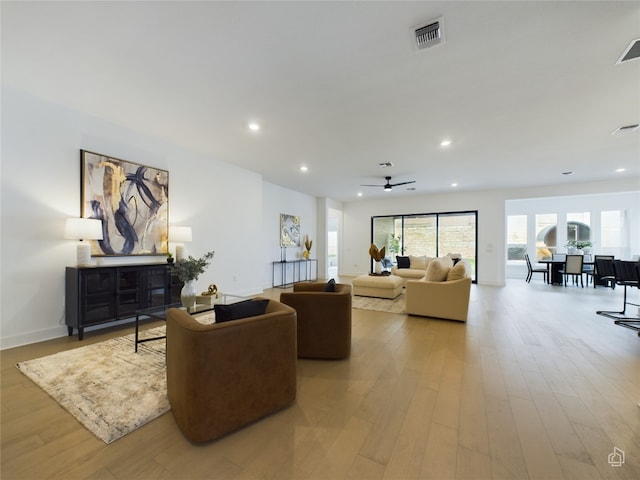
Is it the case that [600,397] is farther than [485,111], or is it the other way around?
[485,111]

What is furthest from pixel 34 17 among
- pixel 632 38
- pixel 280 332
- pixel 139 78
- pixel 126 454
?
pixel 632 38

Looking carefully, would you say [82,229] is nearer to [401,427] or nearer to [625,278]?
[401,427]

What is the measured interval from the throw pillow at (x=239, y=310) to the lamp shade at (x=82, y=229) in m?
2.52

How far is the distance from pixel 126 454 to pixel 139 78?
10.4 ft

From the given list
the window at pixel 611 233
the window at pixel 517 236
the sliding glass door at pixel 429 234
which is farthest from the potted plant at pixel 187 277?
the window at pixel 611 233

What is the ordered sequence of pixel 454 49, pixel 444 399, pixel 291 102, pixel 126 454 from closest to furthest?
pixel 126 454 → pixel 444 399 → pixel 454 49 → pixel 291 102

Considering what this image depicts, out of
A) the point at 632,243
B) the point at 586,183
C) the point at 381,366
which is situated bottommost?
the point at 381,366

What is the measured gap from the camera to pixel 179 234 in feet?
14.1

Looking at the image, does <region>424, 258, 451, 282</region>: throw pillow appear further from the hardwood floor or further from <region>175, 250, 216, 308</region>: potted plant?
<region>175, 250, 216, 308</region>: potted plant

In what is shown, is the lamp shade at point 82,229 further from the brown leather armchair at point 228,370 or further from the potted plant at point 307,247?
the potted plant at point 307,247

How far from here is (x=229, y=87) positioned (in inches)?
110

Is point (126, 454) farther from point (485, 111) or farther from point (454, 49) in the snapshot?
point (485, 111)

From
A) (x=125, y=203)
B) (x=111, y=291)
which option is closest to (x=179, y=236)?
(x=125, y=203)

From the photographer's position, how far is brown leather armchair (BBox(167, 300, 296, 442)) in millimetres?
1551
